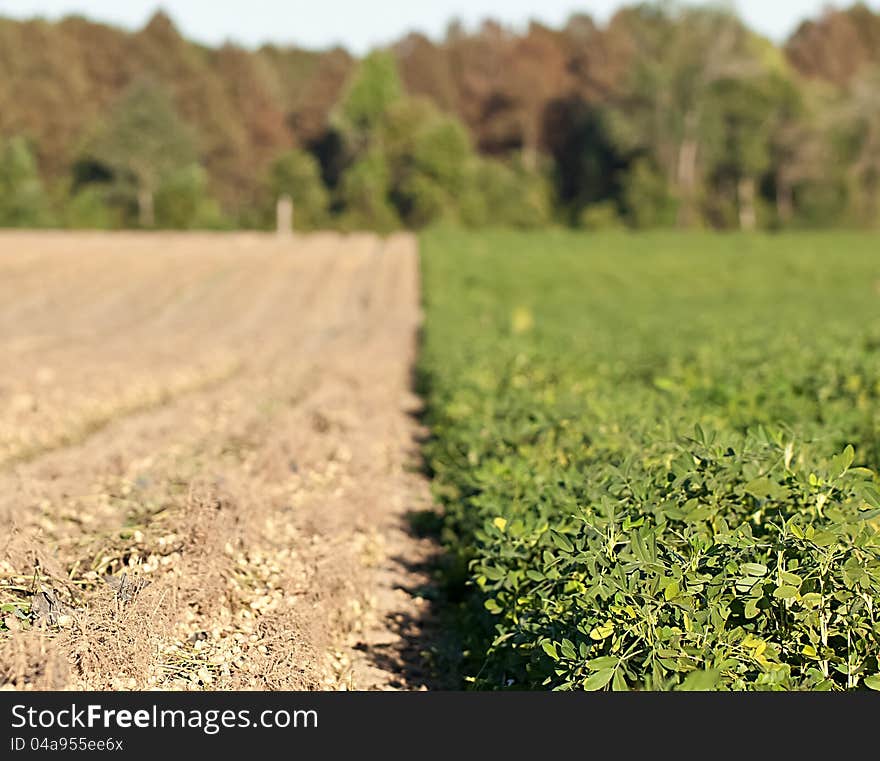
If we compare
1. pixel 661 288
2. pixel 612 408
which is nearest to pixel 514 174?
pixel 661 288

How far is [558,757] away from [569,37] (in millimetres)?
98468

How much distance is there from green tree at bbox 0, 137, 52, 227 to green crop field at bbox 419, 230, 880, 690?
51.2 meters

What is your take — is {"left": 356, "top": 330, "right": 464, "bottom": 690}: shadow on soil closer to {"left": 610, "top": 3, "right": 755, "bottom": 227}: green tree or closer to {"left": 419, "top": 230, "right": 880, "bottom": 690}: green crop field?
{"left": 419, "top": 230, "right": 880, "bottom": 690}: green crop field

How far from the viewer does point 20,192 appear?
5750cm

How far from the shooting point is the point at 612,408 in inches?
273

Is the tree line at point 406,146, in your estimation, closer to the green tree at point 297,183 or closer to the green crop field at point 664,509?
the green tree at point 297,183

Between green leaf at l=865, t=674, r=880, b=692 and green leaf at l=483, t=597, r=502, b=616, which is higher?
green leaf at l=865, t=674, r=880, b=692

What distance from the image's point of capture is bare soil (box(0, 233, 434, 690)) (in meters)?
4.30

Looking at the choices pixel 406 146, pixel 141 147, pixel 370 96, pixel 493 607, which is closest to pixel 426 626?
pixel 493 607

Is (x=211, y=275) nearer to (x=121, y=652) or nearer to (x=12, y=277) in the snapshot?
(x=12, y=277)

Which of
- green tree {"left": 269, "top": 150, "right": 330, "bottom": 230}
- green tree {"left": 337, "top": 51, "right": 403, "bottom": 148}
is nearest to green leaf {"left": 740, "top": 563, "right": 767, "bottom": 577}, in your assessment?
green tree {"left": 269, "top": 150, "right": 330, "bottom": 230}

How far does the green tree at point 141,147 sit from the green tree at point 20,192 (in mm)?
4591

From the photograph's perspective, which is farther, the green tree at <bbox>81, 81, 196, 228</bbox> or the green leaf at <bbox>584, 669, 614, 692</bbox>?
the green tree at <bbox>81, 81, 196, 228</bbox>

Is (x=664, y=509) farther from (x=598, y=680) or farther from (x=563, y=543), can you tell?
(x=598, y=680)
